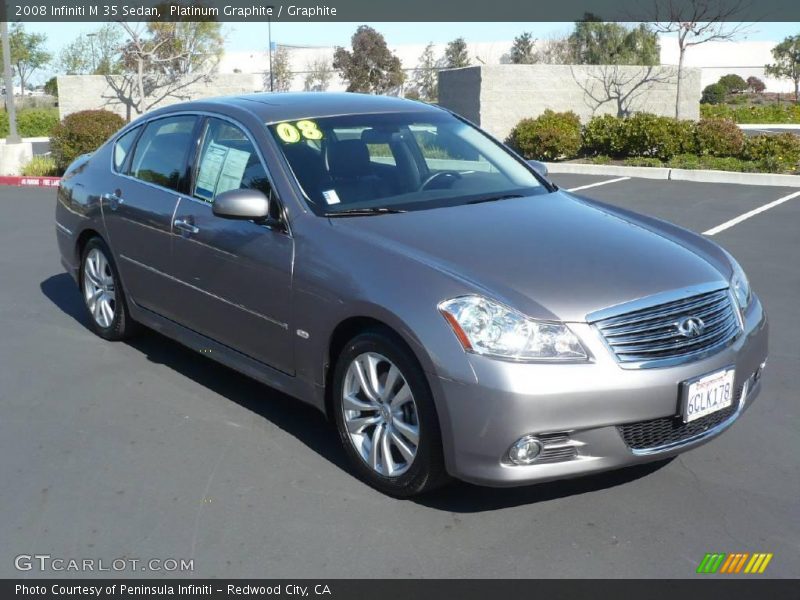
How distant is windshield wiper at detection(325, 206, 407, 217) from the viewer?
4.69 metres

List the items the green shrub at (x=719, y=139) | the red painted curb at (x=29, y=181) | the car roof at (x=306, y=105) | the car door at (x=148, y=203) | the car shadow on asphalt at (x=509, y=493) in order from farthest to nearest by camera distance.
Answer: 1. the green shrub at (x=719, y=139)
2. the red painted curb at (x=29, y=181)
3. the car door at (x=148, y=203)
4. the car roof at (x=306, y=105)
5. the car shadow on asphalt at (x=509, y=493)

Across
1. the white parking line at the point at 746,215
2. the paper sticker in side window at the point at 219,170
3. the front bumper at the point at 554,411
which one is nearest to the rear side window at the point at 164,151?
the paper sticker in side window at the point at 219,170

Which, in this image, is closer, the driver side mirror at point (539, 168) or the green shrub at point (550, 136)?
the driver side mirror at point (539, 168)

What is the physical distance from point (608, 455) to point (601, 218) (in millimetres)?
1497

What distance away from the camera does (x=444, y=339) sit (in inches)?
150

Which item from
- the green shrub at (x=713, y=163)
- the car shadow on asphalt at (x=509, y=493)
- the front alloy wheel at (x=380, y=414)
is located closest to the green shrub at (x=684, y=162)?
the green shrub at (x=713, y=163)

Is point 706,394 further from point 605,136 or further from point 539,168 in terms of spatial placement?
point 605,136

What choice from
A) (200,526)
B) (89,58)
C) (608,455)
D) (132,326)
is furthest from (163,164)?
(89,58)

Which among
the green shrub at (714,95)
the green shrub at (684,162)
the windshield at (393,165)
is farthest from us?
the green shrub at (714,95)

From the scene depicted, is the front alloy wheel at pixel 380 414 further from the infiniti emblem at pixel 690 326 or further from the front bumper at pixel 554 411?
the infiniti emblem at pixel 690 326

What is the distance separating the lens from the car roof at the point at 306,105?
5359 millimetres

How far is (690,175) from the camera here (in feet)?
53.6

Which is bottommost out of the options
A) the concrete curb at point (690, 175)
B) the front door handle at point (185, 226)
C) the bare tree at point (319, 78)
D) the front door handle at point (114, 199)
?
the concrete curb at point (690, 175)

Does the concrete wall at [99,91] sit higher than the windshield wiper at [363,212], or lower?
higher
